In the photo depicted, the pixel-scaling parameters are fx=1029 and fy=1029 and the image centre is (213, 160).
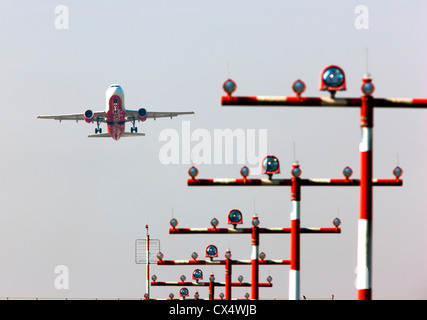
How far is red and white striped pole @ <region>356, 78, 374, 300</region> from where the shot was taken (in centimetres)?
2377

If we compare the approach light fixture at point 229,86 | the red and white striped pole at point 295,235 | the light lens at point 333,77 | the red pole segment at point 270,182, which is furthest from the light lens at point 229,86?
the red pole segment at point 270,182

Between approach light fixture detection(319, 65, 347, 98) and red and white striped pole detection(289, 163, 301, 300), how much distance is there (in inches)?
376

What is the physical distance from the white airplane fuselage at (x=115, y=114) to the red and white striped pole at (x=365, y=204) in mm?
95600

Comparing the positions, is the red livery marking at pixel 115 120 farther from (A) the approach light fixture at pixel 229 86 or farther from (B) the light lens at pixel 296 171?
(A) the approach light fixture at pixel 229 86

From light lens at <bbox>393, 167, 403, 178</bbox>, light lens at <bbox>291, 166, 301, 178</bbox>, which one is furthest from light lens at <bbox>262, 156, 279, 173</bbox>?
light lens at <bbox>393, 167, 403, 178</bbox>

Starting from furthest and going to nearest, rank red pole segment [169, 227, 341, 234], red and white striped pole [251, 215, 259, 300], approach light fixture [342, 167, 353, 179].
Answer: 1. red and white striped pole [251, 215, 259, 300]
2. red pole segment [169, 227, 341, 234]
3. approach light fixture [342, 167, 353, 179]

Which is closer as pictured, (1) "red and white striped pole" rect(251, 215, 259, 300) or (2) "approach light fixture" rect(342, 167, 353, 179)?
(2) "approach light fixture" rect(342, 167, 353, 179)

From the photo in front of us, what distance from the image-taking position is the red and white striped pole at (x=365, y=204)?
2377 centimetres

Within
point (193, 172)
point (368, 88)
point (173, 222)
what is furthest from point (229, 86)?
point (173, 222)

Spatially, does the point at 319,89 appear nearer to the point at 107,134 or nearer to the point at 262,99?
the point at 262,99

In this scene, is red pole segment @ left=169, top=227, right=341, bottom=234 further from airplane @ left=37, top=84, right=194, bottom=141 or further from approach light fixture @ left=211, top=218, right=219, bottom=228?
airplane @ left=37, top=84, right=194, bottom=141
